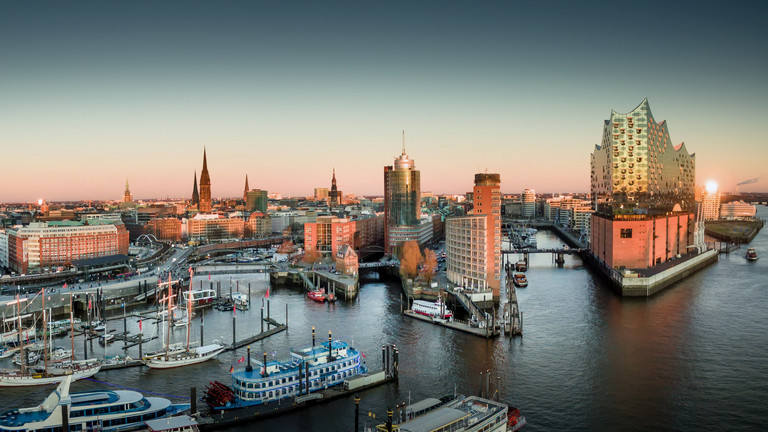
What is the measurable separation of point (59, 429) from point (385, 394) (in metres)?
10.7

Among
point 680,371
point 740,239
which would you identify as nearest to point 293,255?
point 680,371

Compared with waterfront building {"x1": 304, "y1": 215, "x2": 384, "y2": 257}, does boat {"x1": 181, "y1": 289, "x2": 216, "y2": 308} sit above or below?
below

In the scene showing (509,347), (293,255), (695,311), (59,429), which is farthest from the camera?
(293,255)

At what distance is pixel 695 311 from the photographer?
34.8 m

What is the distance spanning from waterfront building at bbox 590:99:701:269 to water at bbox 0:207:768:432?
707cm

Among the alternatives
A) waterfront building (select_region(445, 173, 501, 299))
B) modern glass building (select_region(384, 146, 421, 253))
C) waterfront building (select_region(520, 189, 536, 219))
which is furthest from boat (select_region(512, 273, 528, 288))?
waterfront building (select_region(520, 189, 536, 219))

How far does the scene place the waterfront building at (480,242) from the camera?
125ft

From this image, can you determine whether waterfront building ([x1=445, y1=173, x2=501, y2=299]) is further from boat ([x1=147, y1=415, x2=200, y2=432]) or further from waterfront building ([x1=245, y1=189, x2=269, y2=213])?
waterfront building ([x1=245, y1=189, x2=269, y2=213])

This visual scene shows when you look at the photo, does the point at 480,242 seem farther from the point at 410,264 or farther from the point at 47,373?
the point at 47,373

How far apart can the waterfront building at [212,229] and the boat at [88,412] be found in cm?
6882

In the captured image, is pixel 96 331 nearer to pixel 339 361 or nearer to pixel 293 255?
pixel 339 361

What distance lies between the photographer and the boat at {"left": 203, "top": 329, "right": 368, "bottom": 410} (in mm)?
20188

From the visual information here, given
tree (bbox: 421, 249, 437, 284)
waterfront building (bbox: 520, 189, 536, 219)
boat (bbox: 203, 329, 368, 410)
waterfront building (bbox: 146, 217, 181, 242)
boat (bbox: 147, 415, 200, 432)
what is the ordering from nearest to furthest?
boat (bbox: 147, 415, 200, 432)
boat (bbox: 203, 329, 368, 410)
tree (bbox: 421, 249, 437, 284)
waterfront building (bbox: 146, 217, 181, 242)
waterfront building (bbox: 520, 189, 536, 219)

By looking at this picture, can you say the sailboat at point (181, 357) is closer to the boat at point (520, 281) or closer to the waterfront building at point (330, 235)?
the boat at point (520, 281)
